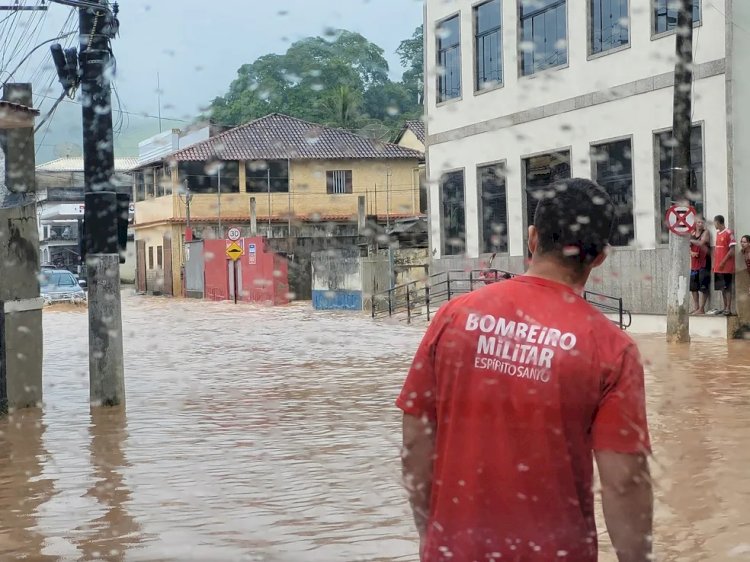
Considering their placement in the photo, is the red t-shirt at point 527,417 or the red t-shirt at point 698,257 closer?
the red t-shirt at point 527,417

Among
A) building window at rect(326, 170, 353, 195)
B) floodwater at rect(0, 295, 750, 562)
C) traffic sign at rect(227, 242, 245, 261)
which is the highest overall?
building window at rect(326, 170, 353, 195)

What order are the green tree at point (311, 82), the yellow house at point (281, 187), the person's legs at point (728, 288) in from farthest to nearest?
the yellow house at point (281, 187) → the green tree at point (311, 82) → the person's legs at point (728, 288)

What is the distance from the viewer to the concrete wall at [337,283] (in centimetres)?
3409

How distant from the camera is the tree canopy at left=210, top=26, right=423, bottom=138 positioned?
38.2 metres

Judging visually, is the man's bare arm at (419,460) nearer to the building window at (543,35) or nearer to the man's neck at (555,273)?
the man's neck at (555,273)

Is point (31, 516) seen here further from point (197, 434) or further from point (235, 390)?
point (235, 390)

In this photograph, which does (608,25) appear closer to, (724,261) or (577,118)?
(577,118)

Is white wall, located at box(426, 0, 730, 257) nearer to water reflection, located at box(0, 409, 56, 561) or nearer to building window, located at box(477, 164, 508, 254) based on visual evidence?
building window, located at box(477, 164, 508, 254)

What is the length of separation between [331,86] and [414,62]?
5.78 m

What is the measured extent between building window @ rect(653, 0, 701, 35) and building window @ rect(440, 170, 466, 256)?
793 centimetres

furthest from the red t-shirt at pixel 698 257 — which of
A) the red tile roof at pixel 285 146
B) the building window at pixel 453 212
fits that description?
the red tile roof at pixel 285 146

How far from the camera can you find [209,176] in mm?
57375

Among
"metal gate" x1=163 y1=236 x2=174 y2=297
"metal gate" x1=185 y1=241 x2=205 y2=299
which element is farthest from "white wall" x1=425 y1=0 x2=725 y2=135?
"metal gate" x1=163 y1=236 x2=174 y2=297

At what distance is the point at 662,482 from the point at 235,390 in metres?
7.38
